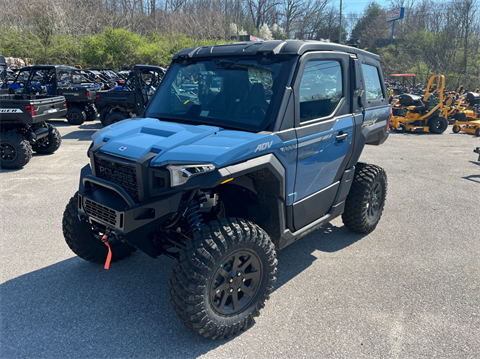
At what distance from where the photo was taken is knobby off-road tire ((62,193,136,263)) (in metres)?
3.55

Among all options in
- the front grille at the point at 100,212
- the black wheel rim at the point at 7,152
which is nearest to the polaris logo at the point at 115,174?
the front grille at the point at 100,212

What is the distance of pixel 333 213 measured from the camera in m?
3.98

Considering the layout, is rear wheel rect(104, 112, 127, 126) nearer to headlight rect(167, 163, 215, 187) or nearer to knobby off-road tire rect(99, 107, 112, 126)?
knobby off-road tire rect(99, 107, 112, 126)

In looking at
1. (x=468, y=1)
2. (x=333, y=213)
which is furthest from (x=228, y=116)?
(x=468, y=1)

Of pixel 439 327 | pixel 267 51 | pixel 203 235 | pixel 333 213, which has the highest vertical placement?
pixel 267 51

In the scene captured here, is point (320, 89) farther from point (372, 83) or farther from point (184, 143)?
point (184, 143)

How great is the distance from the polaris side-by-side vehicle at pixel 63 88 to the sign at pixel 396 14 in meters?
46.2

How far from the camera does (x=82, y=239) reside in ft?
11.9

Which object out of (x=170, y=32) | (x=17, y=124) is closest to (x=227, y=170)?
(x=17, y=124)

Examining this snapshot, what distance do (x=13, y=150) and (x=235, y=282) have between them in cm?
676

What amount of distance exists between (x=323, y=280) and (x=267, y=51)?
229 centimetres

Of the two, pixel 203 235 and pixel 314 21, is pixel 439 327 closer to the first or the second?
pixel 203 235

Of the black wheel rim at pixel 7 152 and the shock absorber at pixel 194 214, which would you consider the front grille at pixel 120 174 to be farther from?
the black wheel rim at pixel 7 152

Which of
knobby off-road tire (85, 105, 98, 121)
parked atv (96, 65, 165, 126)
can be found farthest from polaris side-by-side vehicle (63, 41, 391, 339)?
knobby off-road tire (85, 105, 98, 121)
